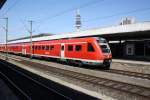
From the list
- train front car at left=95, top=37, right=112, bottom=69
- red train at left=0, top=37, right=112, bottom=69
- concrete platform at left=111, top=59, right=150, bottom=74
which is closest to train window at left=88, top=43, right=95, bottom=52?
red train at left=0, top=37, right=112, bottom=69

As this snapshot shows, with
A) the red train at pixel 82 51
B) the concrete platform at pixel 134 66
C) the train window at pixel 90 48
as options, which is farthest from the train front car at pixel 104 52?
the concrete platform at pixel 134 66

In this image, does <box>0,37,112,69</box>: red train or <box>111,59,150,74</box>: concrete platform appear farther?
<box>111,59,150,74</box>: concrete platform

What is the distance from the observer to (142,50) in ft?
122

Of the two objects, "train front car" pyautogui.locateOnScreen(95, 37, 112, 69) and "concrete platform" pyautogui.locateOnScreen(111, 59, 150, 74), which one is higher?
"train front car" pyautogui.locateOnScreen(95, 37, 112, 69)

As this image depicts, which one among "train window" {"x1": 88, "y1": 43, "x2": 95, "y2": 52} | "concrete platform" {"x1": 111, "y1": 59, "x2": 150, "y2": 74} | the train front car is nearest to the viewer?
the train front car

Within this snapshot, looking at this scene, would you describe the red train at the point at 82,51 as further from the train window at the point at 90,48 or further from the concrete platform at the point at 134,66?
the concrete platform at the point at 134,66

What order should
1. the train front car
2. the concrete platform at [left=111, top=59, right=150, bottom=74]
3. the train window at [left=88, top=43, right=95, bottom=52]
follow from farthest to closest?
the train window at [left=88, top=43, right=95, bottom=52], the concrete platform at [left=111, top=59, right=150, bottom=74], the train front car

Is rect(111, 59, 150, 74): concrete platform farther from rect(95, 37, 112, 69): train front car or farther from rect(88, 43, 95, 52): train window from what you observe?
rect(88, 43, 95, 52): train window

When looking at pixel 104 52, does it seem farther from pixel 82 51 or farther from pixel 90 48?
pixel 82 51

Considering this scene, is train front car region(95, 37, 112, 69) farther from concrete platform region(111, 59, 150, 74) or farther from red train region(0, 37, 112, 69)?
concrete platform region(111, 59, 150, 74)

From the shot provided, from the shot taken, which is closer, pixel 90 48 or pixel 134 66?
pixel 90 48

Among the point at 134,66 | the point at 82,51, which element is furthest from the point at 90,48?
the point at 134,66

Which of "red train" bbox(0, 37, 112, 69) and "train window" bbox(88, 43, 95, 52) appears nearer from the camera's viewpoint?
"red train" bbox(0, 37, 112, 69)

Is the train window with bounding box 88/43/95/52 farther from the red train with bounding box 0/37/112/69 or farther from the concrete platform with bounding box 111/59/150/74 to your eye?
the concrete platform with bounding box 111/59/150/74
